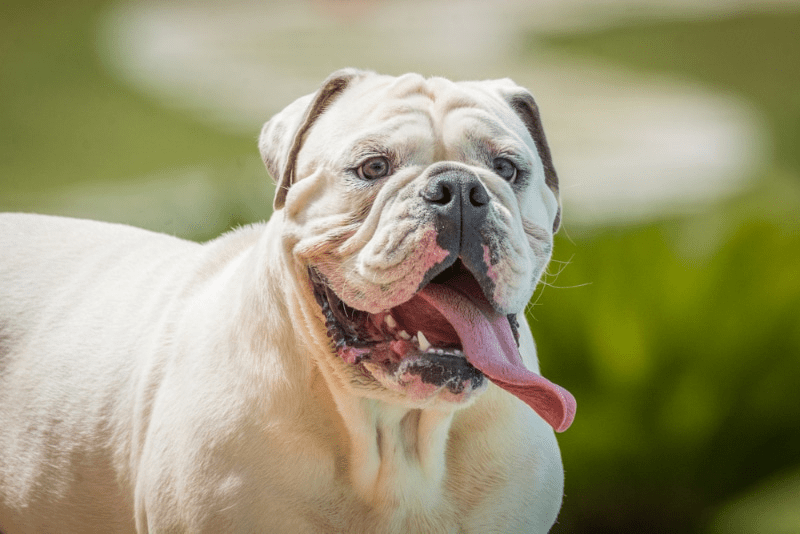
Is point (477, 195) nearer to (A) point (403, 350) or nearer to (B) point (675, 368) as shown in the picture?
(A) point (403, 350)

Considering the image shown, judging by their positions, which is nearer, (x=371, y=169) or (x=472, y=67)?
(x=371, y=169)

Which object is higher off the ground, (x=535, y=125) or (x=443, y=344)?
(x=535, y=125)

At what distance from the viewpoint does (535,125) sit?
8.68 ft

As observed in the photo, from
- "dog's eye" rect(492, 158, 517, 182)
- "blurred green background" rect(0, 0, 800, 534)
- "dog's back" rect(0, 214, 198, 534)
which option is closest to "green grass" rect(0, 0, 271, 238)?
"dog's back" rect(0, 214, 198, 534)

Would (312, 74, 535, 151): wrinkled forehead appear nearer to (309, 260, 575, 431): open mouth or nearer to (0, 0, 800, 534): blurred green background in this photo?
(309, 260, 575, 431): open mouth

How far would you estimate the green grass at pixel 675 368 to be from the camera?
395cm

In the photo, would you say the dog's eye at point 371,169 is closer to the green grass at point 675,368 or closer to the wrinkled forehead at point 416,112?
the wrinkled forehead at point 416,112

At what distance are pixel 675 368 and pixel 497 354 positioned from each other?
206 centimetres

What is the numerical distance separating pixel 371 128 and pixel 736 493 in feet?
8.26

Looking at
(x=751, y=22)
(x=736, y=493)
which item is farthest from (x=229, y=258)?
(x=751, y=22)

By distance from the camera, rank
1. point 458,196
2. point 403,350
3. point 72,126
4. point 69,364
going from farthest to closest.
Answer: point 72,126, point 69,364, point 403,350, point 458,196

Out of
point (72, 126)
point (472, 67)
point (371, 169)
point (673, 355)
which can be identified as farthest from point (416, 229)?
point (472, 67)

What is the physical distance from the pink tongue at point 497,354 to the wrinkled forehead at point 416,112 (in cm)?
40

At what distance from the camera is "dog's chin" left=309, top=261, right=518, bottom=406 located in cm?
219
